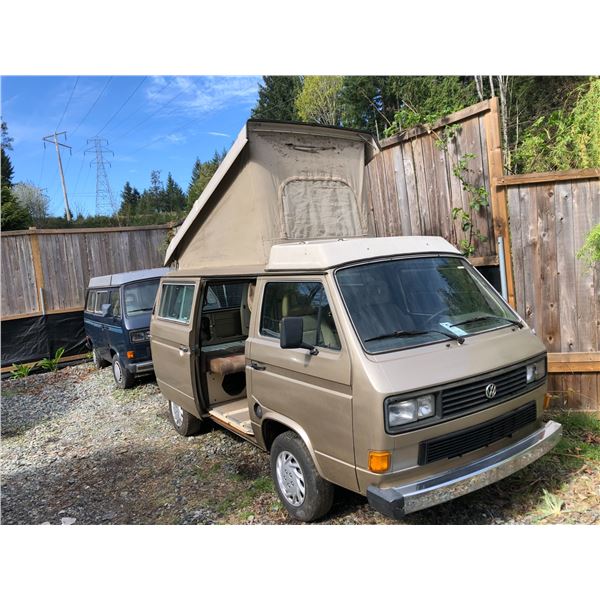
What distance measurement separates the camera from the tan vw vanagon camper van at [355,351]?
2.92 meters

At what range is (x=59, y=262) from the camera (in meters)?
11.7

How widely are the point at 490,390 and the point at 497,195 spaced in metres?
2.75

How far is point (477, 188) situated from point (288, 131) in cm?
234

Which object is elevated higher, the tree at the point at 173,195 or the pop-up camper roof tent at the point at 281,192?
the tree at the point at 173,195

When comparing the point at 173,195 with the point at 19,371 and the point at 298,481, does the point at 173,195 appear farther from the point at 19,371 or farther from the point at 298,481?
the point at 298,481

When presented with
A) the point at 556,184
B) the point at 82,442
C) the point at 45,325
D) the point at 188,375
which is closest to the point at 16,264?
the point at 45,325

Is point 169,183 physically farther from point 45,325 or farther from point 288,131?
point 288,131

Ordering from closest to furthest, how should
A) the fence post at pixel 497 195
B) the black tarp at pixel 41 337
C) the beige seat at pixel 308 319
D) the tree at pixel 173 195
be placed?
the beige seat at pixel 308 319 < the fence post at pixel 497 195 < the black tarp at pixel 41 337 < the tree at pixel 173 195

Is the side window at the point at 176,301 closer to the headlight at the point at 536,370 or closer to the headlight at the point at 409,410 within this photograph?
the headlight at the point at 409,410

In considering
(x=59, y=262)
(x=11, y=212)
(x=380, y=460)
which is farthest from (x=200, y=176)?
(x=380, y=460)

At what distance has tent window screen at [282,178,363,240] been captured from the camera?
4.79m

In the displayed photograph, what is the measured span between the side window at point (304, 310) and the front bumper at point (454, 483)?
3.23 feet

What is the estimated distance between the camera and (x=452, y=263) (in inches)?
155

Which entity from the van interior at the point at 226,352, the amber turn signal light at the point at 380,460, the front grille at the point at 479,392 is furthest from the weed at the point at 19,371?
the front grille at the point at 479,392
